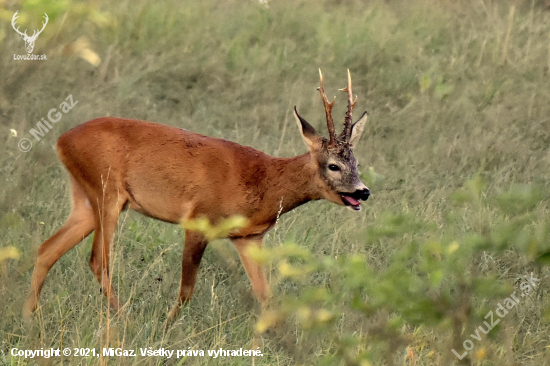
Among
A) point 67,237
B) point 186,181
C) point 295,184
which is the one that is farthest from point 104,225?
point 295,184

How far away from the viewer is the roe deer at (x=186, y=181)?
5.64 m

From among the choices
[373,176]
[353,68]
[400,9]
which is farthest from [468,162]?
[400,9]

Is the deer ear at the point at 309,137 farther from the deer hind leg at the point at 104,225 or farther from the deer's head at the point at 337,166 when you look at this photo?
the deer hind leg at the point at 104,225

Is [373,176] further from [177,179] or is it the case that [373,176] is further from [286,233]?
[177,179]

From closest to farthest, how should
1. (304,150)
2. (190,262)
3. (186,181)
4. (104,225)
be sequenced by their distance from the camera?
(190,262), (104,225), (186,181), (304,150)

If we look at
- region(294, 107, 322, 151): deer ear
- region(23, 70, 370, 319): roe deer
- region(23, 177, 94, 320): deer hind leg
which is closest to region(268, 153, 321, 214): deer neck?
region(23, 70, 370, 319): roe deer

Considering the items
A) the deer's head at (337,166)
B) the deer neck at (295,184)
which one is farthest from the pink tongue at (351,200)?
the deer neck at (295,184)

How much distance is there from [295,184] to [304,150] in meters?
2.75

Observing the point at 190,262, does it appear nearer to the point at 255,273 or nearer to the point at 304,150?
the point at 255,273

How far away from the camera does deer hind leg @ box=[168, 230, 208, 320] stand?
5.43 m

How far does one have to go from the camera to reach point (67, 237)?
18.6 ft

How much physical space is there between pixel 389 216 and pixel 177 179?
10.8 ft

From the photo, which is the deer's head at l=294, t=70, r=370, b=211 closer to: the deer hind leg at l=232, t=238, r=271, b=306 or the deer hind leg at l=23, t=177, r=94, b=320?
the deer hind leg at l=232, t=238, r=271, b=306

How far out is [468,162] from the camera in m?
8.41
